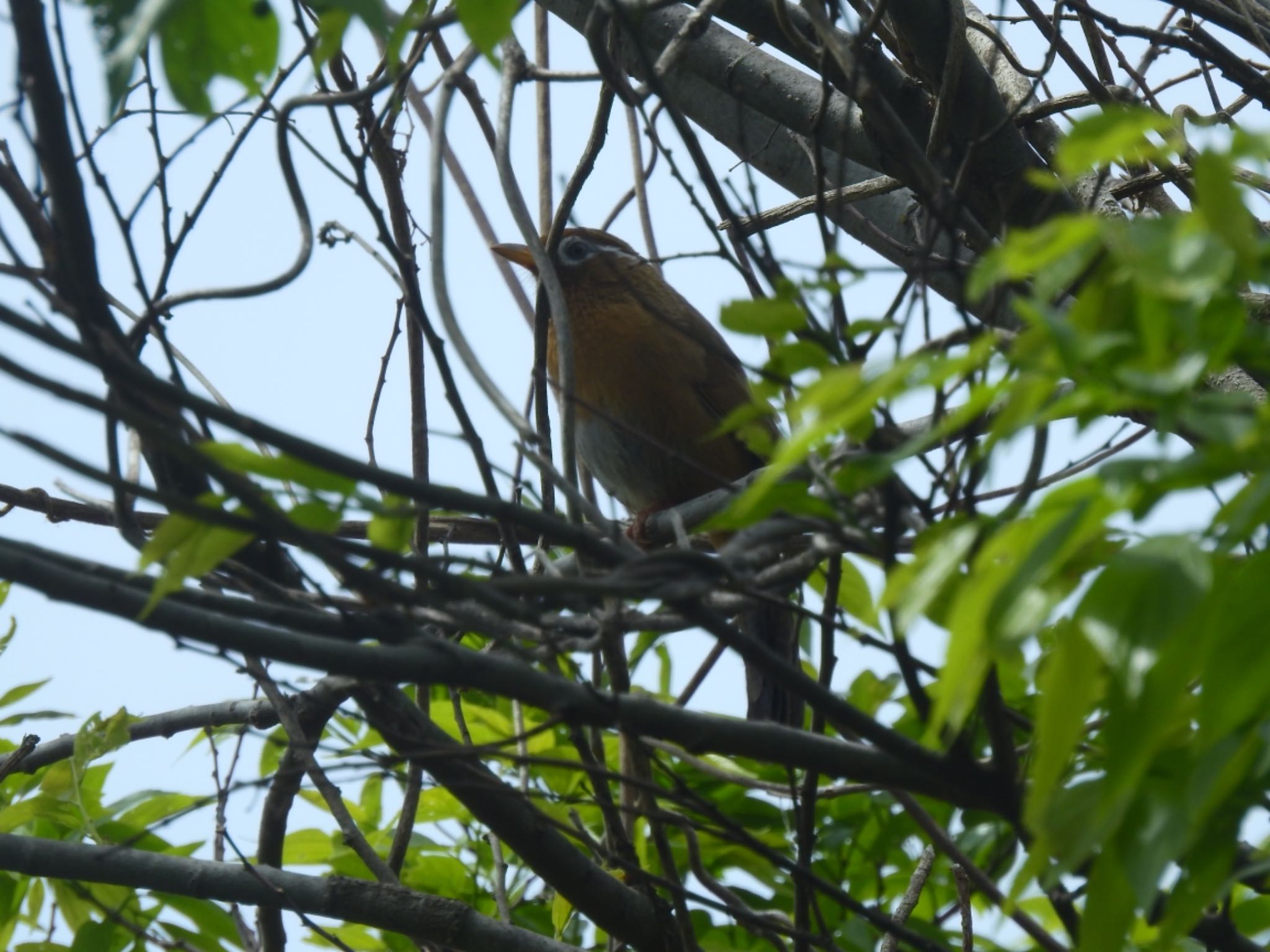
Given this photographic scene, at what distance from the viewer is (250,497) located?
3.86 ft

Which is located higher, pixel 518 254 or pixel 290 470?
pixel 518 254

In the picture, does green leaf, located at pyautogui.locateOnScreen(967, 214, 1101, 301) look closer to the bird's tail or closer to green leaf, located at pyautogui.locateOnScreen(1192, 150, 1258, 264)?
green leaf, located at pyautogui.locateOnScreen(1192, 150, 1258, 264)

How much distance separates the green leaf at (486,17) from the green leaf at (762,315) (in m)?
0.35

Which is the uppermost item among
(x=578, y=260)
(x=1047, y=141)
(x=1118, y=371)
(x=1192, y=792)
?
(x=578, y=260)

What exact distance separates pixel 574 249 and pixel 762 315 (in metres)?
4.32

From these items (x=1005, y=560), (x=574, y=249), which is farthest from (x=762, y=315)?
(x=574, y=249)

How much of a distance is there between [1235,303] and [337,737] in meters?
2.38

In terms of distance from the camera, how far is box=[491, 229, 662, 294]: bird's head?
5266 millimetres

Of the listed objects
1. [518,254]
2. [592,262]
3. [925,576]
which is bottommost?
[925,576]

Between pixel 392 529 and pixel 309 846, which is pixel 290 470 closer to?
pixel 392 529

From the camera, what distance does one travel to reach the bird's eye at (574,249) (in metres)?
5.50

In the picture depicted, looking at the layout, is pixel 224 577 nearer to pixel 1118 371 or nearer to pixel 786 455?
pixel 786 455

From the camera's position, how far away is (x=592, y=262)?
540 centimetres

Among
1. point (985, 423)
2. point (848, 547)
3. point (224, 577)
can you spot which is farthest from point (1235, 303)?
point (985, 423)
